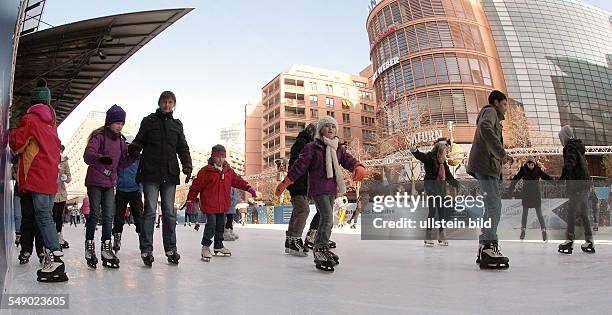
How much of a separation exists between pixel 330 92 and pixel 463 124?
3407 cm

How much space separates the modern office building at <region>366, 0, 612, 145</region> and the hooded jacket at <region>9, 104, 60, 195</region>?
38.0 m

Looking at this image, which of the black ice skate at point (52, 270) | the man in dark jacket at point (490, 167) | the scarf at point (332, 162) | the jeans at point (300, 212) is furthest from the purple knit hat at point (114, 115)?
the man in dark jacket at point (490, 167)

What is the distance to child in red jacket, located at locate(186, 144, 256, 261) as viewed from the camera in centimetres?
529

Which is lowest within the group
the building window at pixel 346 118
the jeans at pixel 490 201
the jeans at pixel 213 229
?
the jeans at pixel 213 229

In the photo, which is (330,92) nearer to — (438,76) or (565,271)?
(438,76)

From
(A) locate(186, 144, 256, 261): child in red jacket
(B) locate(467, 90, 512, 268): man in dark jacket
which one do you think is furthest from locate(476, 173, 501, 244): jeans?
(A) locate(186, 144, 256, 261): child in red jacket

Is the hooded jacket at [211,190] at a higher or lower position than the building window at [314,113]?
lower

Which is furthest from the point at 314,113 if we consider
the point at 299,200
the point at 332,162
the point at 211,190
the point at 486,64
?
the point at 332,162

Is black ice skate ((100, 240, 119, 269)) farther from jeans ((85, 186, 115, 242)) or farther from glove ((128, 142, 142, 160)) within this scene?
glove ((128, 142, 142, 160))

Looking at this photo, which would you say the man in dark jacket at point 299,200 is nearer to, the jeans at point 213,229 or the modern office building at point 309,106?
the jeans at point 213,229

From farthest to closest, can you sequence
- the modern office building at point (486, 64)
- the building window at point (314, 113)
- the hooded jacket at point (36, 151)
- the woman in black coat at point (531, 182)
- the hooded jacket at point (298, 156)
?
the building window at point (314, 113) → the modern office building at point (486, 64) → the woman in black coat at point (531, 182) → the hooded jacket at point (298, 156) → the hooded jacket at point (36, 151)

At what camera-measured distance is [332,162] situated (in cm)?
436

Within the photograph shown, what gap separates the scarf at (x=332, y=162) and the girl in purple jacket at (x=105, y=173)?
1.85 m

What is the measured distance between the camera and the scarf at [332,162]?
14.1 feet
